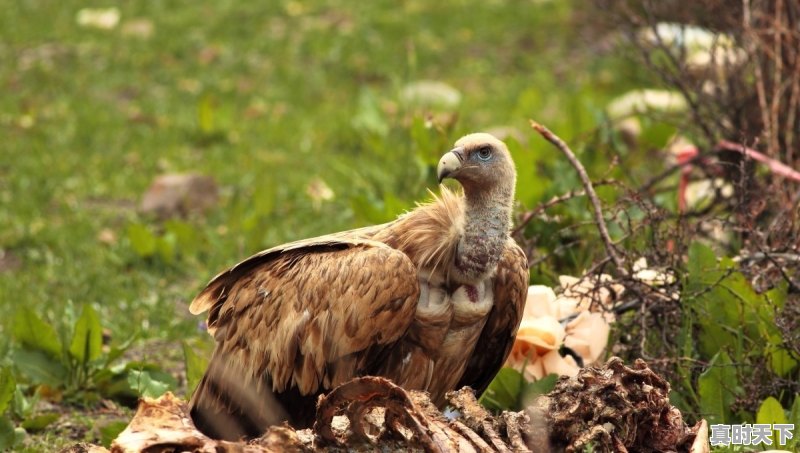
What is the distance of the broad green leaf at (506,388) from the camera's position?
414cm

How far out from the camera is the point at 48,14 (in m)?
11.6

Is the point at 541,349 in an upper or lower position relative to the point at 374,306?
lower

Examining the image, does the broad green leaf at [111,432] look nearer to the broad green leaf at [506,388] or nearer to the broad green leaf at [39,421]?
the broad green leaf at [39,421]

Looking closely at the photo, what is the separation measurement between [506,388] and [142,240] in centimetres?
277

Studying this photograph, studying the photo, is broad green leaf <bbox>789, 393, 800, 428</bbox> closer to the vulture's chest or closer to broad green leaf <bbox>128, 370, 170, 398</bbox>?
the vulture's chest

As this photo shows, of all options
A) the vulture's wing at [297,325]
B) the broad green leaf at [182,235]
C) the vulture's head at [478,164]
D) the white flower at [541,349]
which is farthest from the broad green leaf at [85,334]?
the broad green leaf at [182,235]

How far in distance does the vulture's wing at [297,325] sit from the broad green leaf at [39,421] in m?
0.80

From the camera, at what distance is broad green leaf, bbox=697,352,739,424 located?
397 cm

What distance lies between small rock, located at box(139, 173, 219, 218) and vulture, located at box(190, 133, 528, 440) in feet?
11.4

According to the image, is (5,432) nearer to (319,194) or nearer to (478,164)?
(478,164)

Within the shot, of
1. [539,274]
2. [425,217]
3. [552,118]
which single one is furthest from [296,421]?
[552,118]

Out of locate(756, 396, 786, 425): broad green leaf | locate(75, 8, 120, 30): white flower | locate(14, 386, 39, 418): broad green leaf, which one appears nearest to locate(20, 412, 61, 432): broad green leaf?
locate(14, 386, 39, 418): broad green leaf

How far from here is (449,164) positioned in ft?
11.5

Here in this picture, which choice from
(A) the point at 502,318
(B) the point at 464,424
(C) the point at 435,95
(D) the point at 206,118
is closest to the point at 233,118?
(D) the point at 206,118
